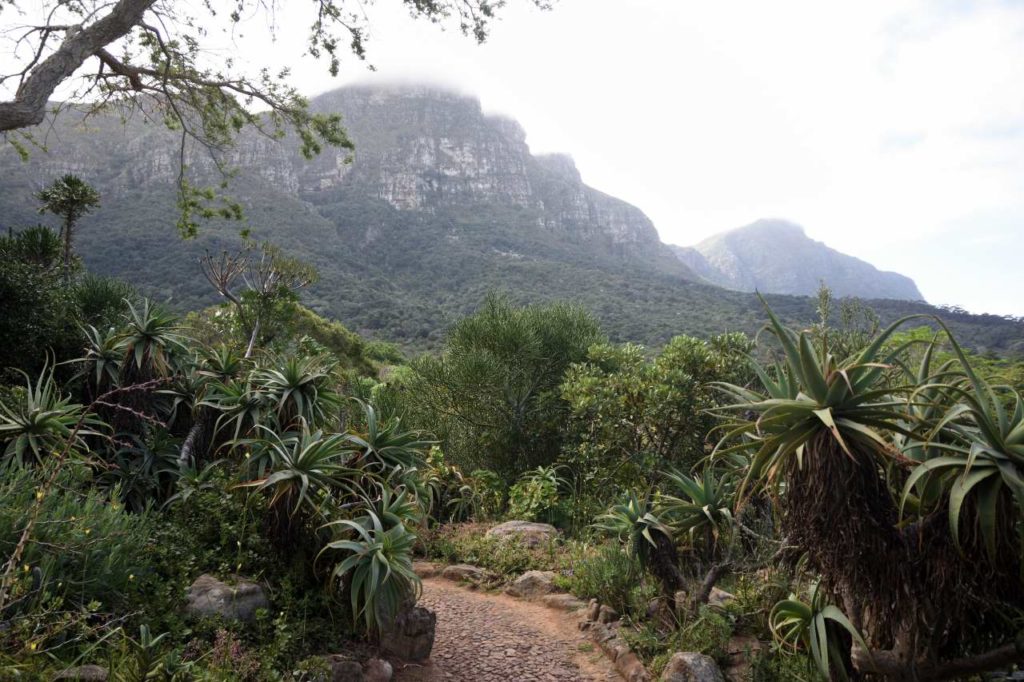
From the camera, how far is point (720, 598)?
201 inches

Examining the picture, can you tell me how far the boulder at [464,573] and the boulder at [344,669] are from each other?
2.99 metres

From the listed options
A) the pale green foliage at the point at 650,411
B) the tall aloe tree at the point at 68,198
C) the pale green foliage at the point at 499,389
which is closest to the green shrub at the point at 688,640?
the pale green foliage at the point at 650,411

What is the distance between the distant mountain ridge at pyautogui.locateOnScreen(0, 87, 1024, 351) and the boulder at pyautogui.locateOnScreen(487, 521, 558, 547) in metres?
11.0

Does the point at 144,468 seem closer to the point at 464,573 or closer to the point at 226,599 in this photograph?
the point at 226,599

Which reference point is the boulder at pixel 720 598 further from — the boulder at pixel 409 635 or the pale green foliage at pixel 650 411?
the pale green foliage at pixel 650 411

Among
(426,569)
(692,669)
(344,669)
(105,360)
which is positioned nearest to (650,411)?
(426,569)

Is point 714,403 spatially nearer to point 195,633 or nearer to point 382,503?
point 382,503

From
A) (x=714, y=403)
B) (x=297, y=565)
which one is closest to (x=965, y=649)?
(x=297, y=565)

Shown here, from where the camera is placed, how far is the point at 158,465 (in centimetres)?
539

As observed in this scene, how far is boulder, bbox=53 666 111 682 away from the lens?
2598 millimetres

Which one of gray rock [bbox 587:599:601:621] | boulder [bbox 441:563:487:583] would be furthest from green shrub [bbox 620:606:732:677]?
boulder [bbox 441:563:487:583]

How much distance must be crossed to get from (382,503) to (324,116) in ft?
28.0

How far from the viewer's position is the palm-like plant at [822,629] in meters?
3.02

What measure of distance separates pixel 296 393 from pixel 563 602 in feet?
11.4
